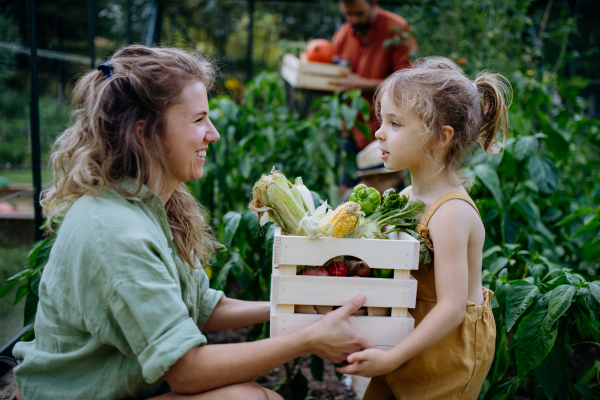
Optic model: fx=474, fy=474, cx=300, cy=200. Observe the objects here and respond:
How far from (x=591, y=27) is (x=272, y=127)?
418 cm

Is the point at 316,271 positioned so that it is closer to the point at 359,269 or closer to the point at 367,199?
the point at 359,269

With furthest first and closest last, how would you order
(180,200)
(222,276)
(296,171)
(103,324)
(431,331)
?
1. (296,171)
2. (222,276)
3. (180,200)
4. (431,331)
5. (103,324)

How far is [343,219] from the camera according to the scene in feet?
4.33

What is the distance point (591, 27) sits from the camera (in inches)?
203

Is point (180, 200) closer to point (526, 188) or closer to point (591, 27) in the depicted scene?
point (526, 188)

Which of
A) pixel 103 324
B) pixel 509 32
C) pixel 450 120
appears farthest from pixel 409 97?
pixel 509 32

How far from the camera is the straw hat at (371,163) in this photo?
3112 millimetres

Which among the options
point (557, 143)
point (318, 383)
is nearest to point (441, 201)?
point (557, 143)

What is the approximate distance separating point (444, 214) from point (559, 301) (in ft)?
1.46

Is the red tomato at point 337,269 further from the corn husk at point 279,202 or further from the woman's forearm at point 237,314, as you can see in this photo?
the woman's forearm at point 237,314

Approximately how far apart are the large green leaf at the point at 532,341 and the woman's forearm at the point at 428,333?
1.06ft

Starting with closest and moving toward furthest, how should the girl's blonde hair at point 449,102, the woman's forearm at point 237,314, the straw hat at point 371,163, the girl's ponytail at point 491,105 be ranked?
the girl's blonde hair at point 449,102
the girl's ponytail at point 491,105
the woman's forearm at point 237,314
the straw hat at point 371,163

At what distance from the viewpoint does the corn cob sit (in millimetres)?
1317

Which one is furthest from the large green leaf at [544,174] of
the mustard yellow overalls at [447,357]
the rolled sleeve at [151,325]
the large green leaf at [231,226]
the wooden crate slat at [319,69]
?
the wooden crate slat at [319,69]
